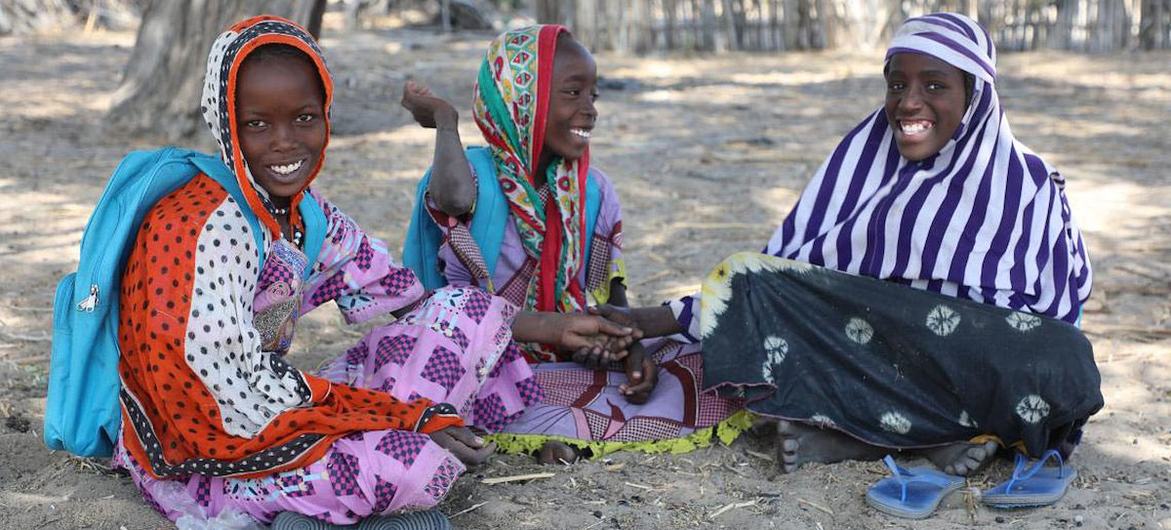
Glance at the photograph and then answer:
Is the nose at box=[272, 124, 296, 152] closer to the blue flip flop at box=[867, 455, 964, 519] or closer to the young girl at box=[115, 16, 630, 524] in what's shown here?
the young girl at box=[115, 16, 630, 524]

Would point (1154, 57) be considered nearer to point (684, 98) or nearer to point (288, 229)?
point (684, 98)

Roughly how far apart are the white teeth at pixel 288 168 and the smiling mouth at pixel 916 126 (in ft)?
5.51

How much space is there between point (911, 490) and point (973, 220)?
768 millimetres

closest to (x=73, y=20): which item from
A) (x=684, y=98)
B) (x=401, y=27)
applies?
(x=401, y=27)

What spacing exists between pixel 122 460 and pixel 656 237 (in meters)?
3.26

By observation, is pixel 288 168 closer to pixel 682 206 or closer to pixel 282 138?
pixel 282 138

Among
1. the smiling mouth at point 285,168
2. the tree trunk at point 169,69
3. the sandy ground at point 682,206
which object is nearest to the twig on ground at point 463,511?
the sandy ground at point 682,206

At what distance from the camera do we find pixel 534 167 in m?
3.69

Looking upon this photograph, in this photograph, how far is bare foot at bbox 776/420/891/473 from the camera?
10.6 ft

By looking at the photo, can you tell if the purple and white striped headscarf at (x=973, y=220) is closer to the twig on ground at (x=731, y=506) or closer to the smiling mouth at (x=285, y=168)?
the twig on ground at (x=731, y=506)

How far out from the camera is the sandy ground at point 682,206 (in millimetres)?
2963

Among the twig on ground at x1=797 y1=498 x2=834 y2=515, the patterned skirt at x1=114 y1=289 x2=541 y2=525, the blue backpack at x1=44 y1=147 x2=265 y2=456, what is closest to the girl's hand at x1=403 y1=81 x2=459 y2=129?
the patterned skirt at x1=114 y1=289 x2=541 y2=525

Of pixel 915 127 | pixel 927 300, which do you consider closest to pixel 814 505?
pixel 927 300

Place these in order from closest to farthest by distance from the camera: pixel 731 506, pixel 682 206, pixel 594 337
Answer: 1. pixel 731 506
2. pixel 594 337
3. pixel 682 206
